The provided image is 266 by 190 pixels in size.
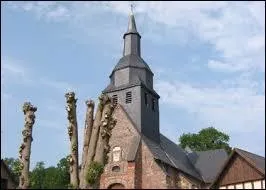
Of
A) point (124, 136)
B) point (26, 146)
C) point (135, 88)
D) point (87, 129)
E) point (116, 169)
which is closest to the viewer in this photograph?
point (26, 146)

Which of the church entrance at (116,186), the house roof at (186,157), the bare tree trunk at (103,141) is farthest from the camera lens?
the house roof at (186,157)

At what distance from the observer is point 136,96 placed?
122 ft

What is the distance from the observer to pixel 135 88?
37.3 m

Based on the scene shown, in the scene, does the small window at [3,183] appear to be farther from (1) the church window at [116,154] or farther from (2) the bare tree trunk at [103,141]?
(1) the church window at [116,154]

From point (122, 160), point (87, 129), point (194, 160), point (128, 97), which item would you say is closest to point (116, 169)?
point (122, 160)

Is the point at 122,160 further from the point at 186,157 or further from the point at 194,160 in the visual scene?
the point at 194,160

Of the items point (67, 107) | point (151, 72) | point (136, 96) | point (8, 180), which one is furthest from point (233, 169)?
point (151, 72)

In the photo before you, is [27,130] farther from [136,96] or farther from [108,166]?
[136,96]

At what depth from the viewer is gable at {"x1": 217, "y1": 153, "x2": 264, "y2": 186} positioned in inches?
920

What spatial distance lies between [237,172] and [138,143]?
39.5ft

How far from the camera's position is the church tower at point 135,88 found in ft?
122

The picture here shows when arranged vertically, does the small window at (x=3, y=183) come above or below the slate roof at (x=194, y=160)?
below

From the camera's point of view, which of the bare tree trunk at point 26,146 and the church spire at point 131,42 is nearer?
the bare tree trunk at point 26,146

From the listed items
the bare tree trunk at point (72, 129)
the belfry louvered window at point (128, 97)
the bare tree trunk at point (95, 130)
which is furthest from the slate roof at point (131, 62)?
the bare tree trunk at point (72, 129)
